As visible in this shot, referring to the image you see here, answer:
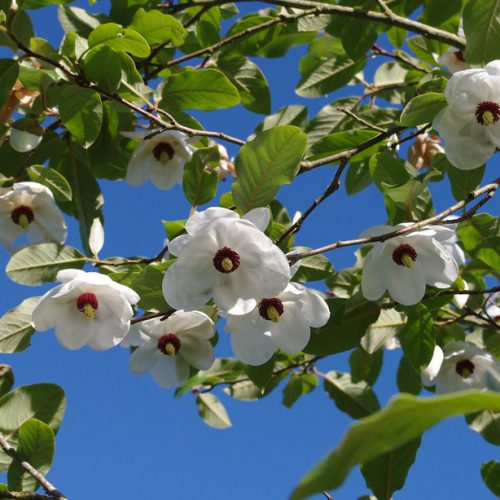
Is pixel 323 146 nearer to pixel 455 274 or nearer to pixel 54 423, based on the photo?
pixel 455 274

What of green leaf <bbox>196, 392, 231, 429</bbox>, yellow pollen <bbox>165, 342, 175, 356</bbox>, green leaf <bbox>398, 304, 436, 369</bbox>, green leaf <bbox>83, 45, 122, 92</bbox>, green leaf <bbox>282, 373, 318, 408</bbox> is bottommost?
green leaf <bbox>196, 392, 231, 429</bbox>

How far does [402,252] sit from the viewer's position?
1.48 m

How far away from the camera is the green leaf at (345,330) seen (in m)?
1.65

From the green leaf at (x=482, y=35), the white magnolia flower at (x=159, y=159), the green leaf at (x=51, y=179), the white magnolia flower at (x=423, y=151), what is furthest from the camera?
the white magnolia flower at (x=423, y=151)

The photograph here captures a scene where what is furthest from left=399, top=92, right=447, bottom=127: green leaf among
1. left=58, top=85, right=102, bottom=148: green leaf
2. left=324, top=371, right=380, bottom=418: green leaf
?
left=324, top=371, right=380, bottom=418: green leaf

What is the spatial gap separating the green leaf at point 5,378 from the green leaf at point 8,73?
72 cm

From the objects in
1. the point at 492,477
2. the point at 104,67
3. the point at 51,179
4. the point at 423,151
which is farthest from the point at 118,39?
the point at 492,477

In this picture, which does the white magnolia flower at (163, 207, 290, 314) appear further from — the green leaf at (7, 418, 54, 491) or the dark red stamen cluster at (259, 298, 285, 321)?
the green leaf at (7, 418, 54, 491)

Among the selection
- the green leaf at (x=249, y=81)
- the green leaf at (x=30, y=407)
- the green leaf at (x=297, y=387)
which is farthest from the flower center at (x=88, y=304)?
the green leaf at (x=297, y=387)

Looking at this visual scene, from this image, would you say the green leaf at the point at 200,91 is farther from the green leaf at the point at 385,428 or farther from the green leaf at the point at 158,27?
the green leaf at the point at 385,428

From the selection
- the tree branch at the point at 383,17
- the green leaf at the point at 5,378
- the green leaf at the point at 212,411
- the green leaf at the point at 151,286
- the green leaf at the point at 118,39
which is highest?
the tree branch at the point at 383,17

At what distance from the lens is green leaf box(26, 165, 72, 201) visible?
1945 millimetres

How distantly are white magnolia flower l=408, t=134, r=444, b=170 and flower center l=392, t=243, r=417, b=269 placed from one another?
1032mm

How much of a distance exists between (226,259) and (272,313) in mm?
176
